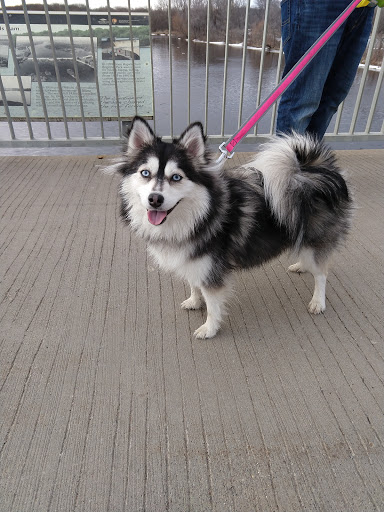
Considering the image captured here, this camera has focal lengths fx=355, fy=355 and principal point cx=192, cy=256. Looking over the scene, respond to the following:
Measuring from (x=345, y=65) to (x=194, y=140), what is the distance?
1621 mm

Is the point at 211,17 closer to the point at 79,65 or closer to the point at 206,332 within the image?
the point at 79,65

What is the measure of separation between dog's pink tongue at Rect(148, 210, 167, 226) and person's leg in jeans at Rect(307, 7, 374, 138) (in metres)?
1.87

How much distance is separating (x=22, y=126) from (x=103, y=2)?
1.98 m

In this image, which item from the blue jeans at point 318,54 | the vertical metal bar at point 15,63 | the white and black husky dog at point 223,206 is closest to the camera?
the white and black husky dog at point 223,206

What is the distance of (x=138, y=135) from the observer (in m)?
1.81

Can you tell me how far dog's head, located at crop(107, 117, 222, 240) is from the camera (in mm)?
1624

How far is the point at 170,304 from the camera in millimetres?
2174

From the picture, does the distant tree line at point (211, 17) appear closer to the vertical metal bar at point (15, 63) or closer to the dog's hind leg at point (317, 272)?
the vertical metal bar at point (15, 63)

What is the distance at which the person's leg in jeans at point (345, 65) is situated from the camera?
2404 millimetres

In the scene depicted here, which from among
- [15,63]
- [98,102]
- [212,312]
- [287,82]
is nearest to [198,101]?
[98,102]

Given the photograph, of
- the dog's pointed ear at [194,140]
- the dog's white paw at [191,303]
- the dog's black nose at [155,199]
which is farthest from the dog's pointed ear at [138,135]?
the dog's white paw at [191,303]

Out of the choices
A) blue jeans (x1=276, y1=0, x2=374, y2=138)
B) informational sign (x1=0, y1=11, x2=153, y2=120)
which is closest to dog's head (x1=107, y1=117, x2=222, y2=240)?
blue jeans (x1=276, y1=0, x2=374, y2=138)

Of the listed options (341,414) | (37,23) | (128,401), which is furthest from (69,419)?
(37,23)

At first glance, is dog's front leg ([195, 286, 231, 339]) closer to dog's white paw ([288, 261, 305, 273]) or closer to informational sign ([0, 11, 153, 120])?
dog's white paw ([288, 261, 305, 273])
